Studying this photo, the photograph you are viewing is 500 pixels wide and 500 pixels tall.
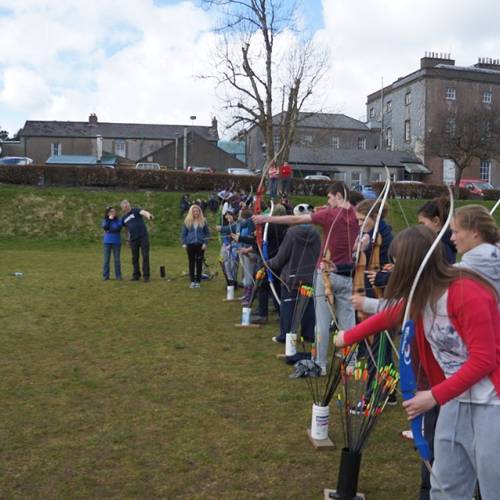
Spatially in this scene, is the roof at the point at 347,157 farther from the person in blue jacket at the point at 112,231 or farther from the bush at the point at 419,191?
the person in blue jacket at the point at 112,231

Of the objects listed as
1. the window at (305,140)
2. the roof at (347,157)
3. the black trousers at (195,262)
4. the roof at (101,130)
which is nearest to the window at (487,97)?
the roof at (347,157)

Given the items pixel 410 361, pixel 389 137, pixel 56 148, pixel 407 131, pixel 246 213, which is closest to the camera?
pixel 410 361

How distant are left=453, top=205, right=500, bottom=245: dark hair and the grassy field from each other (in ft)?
5.88

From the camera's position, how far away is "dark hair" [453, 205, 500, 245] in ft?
9.08

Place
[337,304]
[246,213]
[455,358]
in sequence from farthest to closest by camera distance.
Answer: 1. [246,213]
2. [337,304]
3. [455,358]

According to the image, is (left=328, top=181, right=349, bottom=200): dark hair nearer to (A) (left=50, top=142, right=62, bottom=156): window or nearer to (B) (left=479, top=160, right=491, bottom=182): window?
(B) (left=479, top=160, right=491, bottom=182): window

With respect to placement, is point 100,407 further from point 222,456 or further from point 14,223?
point 14,223

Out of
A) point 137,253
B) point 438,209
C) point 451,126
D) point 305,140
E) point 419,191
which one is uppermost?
point 451,126

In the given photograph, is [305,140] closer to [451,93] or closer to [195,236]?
[451,93]

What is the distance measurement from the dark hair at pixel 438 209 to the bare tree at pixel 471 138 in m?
38.6

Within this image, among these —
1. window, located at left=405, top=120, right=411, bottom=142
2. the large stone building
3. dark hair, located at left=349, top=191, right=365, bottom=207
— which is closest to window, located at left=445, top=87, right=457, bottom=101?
the large stone building

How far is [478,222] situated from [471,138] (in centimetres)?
4176

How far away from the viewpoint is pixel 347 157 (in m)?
52.4

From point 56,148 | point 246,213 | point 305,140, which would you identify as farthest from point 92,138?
point 246,213
